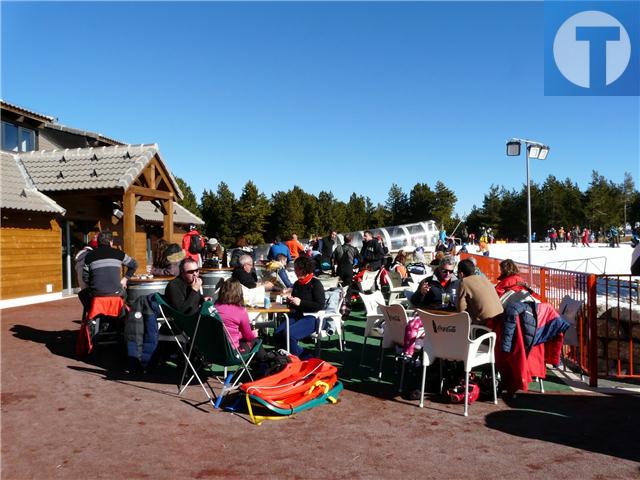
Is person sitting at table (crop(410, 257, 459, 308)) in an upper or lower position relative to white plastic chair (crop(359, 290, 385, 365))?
upper

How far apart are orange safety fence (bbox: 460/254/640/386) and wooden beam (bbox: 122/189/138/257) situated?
29.1 feet

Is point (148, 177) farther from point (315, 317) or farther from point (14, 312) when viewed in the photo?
point (315, 317)

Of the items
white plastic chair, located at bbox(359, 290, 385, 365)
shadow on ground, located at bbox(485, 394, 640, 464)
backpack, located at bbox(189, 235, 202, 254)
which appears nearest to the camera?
shadow on ground, located at bbox(485, 394, 640, 464)

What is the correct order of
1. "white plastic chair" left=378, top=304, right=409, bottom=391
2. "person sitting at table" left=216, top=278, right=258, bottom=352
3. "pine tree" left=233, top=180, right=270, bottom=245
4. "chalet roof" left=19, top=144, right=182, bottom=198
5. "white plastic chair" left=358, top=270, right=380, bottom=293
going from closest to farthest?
"person sitting at table" left=216, top=278, right=258, bottom=352, "white plastic chair" left=378, top=304, right=409, bottom=391, "white plastic chair" left=358, top=270, right=380, bottom=293, "chalet roof" left=19, top=144, right=182, bottom=198, "pine tree" left=233, top=180, right=270, bottom=245

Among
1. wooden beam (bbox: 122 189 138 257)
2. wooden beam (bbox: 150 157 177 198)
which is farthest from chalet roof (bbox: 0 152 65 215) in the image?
wooden beam (bbox: 150 157 177 198)

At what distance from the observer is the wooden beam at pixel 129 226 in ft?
39.6

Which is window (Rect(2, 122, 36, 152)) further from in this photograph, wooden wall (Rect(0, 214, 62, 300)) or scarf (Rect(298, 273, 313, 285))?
scarf (Rect(298, 273, 313, 285))

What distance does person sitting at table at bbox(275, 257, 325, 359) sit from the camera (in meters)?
5.98

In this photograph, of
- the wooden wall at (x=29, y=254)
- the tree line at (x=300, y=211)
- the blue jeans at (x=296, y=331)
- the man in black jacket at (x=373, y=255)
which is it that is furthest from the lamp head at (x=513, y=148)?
the tree line at (x=300, y=211)

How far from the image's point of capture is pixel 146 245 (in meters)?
18.6

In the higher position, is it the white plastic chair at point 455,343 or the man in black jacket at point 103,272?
the man in black jacket at point 103,272

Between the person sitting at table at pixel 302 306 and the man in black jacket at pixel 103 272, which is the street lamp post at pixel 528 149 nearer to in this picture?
the person sitting at table at pixel 302 306

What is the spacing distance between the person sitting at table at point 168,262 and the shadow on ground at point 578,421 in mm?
4886

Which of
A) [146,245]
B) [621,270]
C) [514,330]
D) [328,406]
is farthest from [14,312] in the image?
[621,270]
